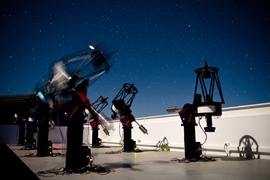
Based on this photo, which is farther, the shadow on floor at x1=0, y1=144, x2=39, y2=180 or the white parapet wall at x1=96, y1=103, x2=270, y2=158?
the white parapet wall at x1=96, y1=103, x2=270, y2=158

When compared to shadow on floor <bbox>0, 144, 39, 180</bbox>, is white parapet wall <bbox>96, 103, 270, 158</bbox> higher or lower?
higher

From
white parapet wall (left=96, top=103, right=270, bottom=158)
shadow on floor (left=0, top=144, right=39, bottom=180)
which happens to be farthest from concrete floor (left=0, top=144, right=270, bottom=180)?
white parapet wall (left=96, top=103, right=270, bottom=158)

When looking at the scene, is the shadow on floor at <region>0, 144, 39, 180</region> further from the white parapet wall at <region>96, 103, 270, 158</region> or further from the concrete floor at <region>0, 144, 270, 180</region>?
the white parapet wall at <region>96, 103, 270, 158</region>

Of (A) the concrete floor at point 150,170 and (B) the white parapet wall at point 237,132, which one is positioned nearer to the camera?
(A) the concrete floor at point 150,170

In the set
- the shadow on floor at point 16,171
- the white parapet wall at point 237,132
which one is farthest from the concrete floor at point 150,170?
the white parapet wall at point 237,132

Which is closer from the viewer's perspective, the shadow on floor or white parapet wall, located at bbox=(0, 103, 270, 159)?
the shadow on floor

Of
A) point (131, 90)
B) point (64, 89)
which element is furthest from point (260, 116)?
point (64, 89)

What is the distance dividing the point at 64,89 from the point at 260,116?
311 inches

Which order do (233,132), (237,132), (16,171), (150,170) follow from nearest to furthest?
(16,171)
(150,170)
(237,132)
(233,132)

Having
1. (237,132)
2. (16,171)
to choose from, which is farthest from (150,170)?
(237,132)

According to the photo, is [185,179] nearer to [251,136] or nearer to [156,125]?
[251,136]

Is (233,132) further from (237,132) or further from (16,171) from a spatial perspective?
(16,171)

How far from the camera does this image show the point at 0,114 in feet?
87.1

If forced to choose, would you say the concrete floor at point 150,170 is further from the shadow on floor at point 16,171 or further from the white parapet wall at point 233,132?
the white parapet wall at point 233,132
